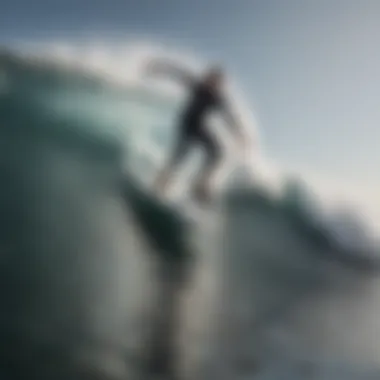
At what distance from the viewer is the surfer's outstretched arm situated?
58.2 inches

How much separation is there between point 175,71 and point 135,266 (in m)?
0.38

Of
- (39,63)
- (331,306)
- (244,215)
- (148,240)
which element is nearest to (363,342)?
(331,306)

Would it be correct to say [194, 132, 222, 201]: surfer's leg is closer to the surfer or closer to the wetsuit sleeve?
the surfer

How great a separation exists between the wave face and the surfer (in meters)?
0.04

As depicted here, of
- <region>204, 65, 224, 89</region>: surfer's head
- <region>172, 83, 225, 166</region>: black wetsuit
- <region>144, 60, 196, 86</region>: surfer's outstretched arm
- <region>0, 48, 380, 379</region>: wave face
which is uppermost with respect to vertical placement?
<region>204, 65, 224, 89</region>: surfer's head

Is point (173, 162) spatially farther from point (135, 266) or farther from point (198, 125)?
point (135, 266)

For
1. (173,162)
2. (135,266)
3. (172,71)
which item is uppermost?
(172,71)

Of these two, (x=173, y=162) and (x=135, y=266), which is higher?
(x=173, y=162)

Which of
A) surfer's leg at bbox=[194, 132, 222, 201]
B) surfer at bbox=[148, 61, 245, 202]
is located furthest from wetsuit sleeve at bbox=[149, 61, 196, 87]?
surfer's leg at bbox=[194, 132, 222, 201]

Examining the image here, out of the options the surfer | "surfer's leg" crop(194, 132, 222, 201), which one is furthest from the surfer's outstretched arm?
"surfer's leg" crop(194, 132, 222, 201)

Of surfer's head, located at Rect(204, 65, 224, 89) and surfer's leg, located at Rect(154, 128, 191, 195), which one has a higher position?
surfer's head, located at Rect(204, 65, 224, 89)

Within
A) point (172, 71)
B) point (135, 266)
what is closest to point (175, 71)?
point (172, 71)

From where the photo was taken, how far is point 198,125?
148cm

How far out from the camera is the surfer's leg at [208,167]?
4.78ft
